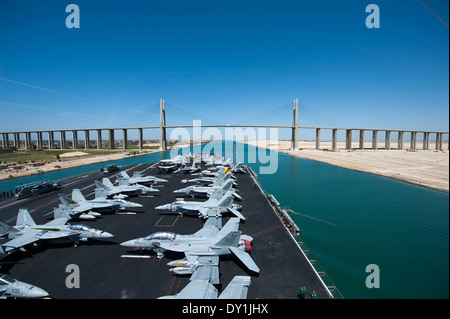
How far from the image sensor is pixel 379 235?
2872 centimetres

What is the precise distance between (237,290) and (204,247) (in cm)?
608

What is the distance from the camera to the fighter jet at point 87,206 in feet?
94.7

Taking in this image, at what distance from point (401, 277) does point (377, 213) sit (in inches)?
764

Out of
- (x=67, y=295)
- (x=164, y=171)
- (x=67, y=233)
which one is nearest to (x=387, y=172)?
(x=67, y=295)

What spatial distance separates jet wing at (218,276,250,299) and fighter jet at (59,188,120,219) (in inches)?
950

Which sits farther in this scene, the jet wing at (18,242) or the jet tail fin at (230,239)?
the jet wing at (18,242)

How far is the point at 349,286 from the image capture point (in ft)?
66.5

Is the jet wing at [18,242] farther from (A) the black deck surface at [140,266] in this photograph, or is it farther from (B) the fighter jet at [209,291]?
(B) the fighter jet at [209,291]

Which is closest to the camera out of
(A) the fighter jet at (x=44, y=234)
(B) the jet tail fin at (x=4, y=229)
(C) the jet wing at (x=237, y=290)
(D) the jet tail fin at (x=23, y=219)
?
(C) the jet wing at (x=237, y=290)

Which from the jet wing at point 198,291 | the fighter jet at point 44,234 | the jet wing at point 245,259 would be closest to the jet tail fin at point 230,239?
the jet wing at point 245,259

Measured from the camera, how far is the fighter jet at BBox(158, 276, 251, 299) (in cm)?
1264

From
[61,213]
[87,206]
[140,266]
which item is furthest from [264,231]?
[61,213]

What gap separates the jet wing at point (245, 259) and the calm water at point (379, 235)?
9.51 metres
